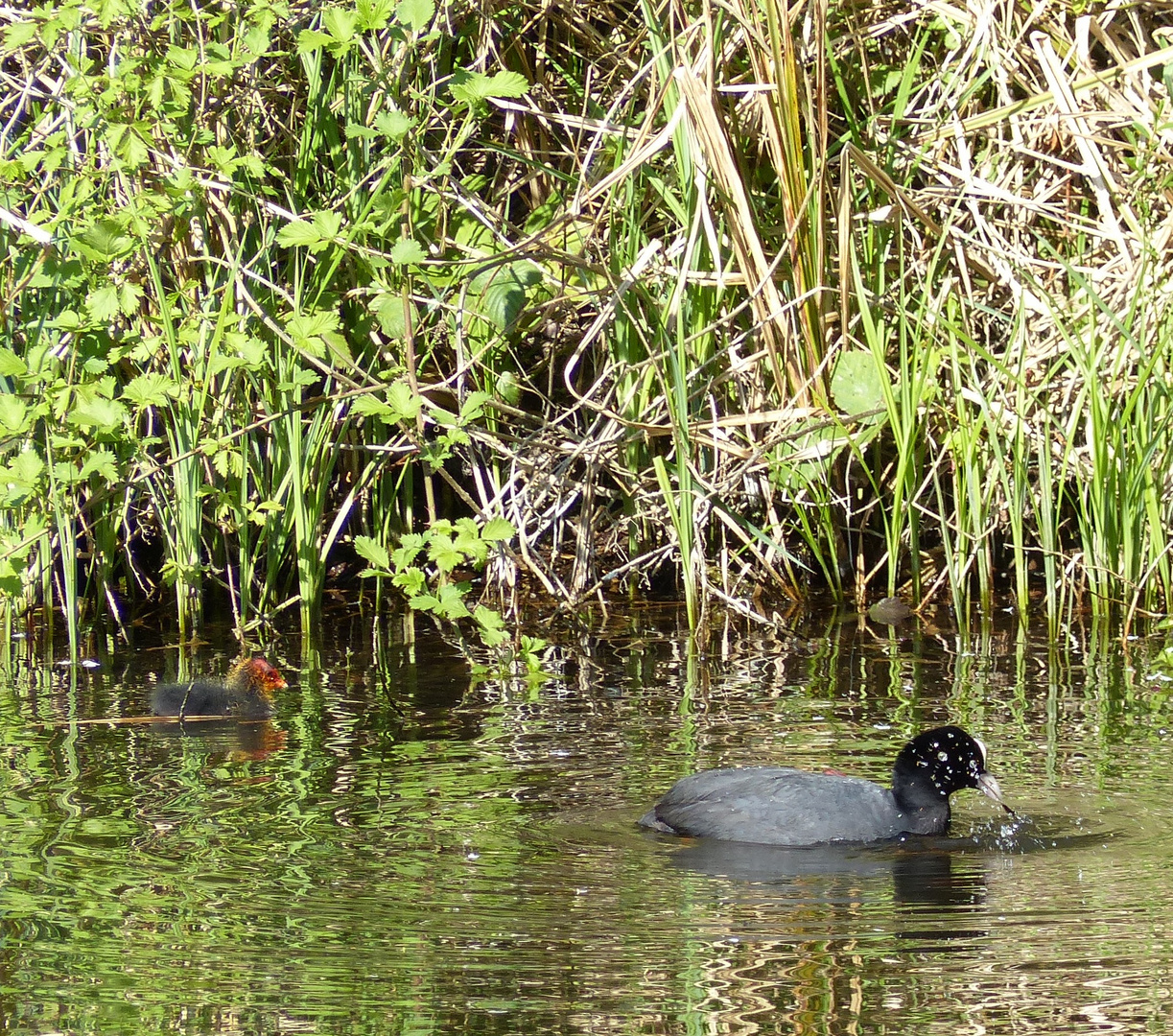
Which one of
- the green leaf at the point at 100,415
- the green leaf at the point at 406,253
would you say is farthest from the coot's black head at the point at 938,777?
the green leaf at the point at 100,415

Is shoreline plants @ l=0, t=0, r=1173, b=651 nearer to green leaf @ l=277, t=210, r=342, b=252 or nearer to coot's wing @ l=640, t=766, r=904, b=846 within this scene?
green leaf @ l=277, t=210, r=342, b=252

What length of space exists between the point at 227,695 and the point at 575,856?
1913mm

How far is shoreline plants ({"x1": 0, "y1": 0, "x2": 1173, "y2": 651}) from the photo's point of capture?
255 inches

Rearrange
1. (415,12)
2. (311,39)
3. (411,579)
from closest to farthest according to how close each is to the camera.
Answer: (415,12)
(311,39)
(411,579)

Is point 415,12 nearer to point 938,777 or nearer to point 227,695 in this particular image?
point 227,695

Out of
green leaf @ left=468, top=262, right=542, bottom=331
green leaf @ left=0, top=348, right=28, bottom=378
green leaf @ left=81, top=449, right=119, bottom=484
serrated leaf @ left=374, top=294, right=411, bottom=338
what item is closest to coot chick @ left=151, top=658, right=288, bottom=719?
green leaf @ left=81, top=449, right=119, bottom=484

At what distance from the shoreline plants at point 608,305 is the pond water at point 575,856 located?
0.59m

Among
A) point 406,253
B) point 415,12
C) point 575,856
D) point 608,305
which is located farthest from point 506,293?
point 575,856

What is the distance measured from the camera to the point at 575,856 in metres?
4.30

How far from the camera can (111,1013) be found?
128 inches

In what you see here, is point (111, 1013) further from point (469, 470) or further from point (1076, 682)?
point (469, 470)

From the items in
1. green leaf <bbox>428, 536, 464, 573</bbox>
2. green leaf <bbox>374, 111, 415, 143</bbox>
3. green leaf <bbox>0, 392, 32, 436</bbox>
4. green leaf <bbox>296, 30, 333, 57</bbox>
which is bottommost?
green leaf <bbox>428, 536, 464, 573</bbox>

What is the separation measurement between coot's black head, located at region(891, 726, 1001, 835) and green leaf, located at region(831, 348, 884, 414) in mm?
2388

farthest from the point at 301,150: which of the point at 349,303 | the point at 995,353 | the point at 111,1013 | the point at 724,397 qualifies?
the point at 111,1013
